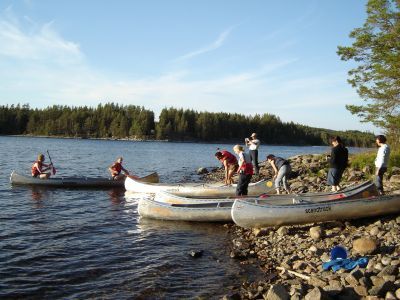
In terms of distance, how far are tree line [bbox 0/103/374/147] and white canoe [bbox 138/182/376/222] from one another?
114 meters

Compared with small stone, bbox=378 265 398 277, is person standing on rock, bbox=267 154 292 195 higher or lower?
higher

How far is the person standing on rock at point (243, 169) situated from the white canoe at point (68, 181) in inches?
340

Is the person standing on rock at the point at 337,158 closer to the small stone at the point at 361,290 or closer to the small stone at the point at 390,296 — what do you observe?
the small stone at the point at 361,290

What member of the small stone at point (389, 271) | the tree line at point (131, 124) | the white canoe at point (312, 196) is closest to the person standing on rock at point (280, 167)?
the white canoe at point (312, 196)

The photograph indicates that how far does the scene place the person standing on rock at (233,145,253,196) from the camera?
1344 centimetres

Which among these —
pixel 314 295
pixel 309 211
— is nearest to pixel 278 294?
pixel 314 295

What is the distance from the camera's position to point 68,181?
21781 millimetres

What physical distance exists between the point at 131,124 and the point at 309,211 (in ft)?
416

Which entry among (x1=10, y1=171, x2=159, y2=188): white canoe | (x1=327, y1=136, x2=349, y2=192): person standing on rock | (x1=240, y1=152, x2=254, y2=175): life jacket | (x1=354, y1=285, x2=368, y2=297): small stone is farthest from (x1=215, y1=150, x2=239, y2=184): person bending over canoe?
(x1=354, y1=285, x2=368, y2=297): small stone

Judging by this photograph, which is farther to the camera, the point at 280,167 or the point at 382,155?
the point at 280,167

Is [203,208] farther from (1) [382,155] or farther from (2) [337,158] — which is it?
(1) [382,155]

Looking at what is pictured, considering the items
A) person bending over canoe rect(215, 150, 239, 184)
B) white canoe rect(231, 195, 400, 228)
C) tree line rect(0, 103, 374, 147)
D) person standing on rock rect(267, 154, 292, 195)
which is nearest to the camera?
white canoe rect(231, 195, 400, 228)

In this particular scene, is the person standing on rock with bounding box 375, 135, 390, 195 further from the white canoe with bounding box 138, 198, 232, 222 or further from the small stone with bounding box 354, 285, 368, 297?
the small stone with bounding box 354, 285, 368, 297

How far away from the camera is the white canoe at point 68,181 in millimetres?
21438
